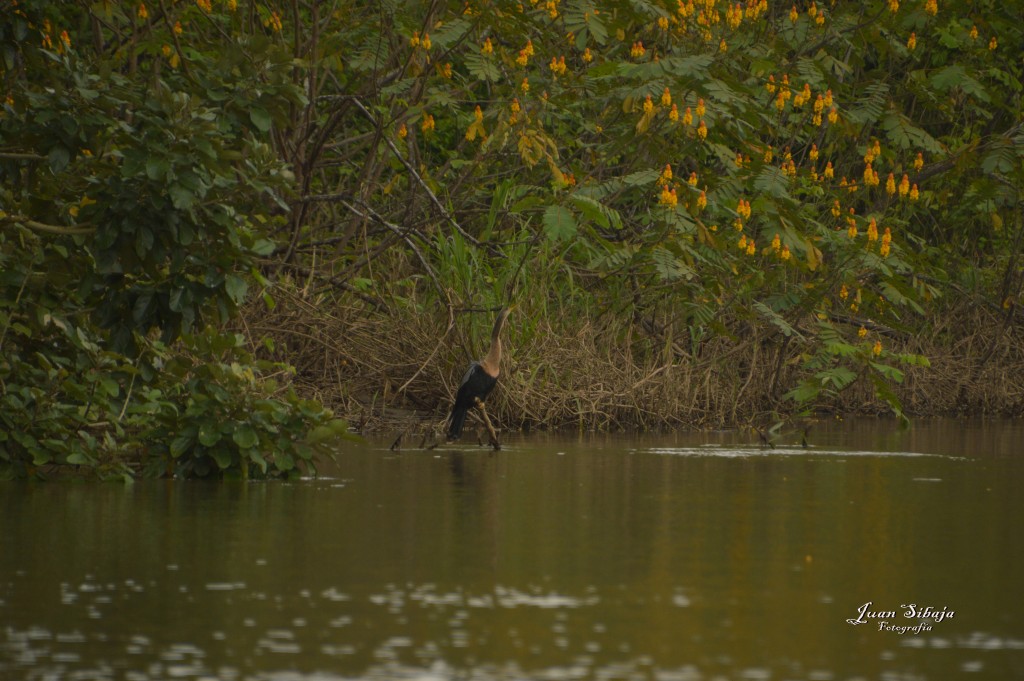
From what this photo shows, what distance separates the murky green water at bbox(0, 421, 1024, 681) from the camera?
507cm

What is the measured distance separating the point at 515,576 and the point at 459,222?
1203 cm

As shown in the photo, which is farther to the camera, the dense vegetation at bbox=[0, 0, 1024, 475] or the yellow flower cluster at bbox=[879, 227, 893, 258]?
the yellow flower cluster at bbox=[879, 227, 893, 258]

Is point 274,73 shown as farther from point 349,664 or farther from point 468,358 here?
point 349,664

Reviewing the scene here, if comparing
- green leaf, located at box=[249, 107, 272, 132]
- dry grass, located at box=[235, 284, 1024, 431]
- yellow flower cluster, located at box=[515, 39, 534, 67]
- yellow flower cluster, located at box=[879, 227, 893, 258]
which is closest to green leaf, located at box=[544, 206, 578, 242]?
dry grass, located at box=[235, 284, 1024, 431]

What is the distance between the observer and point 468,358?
1552 cm

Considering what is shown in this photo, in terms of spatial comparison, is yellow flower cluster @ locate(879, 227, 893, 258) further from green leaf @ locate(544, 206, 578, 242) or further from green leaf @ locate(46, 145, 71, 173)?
green leaf @ locate(46, 145, 71, 173)

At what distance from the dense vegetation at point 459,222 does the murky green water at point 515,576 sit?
3.46ft

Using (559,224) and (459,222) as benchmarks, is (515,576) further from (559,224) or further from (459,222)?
(459,222)

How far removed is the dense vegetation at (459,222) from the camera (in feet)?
33.1

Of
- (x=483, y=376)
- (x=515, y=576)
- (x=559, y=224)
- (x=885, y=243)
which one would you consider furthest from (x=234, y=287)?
(x=885, y=243)

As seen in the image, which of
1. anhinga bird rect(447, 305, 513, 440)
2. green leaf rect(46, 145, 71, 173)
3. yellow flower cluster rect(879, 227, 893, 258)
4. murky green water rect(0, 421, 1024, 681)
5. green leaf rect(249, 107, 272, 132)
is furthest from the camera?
yellow flower cluster rect(879, 227, 893, 258)

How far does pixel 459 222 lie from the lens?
60.5 feet

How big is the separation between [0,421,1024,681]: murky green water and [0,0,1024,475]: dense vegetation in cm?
106

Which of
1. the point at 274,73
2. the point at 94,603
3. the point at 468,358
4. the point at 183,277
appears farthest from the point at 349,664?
the point at 468,358
